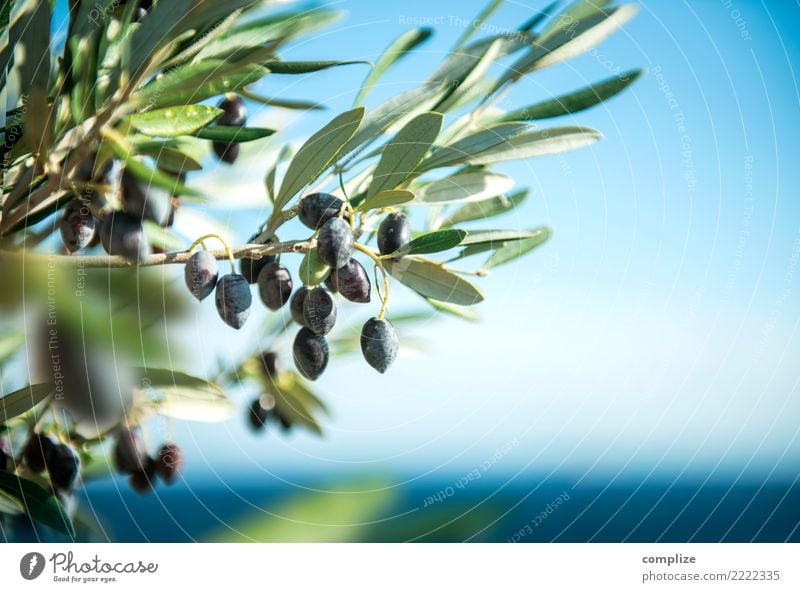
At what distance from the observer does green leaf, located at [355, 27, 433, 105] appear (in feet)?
2.04

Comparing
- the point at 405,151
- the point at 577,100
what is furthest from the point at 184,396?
the point at 577,100

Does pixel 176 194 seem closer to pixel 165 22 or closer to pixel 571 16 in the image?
pixel 165 22

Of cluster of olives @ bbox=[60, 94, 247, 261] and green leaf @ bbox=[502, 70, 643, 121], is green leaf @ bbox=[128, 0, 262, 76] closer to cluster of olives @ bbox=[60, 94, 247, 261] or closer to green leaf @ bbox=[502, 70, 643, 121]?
cluster of olives @ bbox=[60, 94, 247, 261]

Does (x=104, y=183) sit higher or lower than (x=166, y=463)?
higher

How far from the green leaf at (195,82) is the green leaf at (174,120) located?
0.6 inches

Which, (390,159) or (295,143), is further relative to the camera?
(295,143)

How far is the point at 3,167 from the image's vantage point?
0.63 meters

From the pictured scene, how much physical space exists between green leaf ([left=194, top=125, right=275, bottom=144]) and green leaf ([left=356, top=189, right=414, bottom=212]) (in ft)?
0.35

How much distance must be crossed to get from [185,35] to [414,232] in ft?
0.74

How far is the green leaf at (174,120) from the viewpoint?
522 millimetres

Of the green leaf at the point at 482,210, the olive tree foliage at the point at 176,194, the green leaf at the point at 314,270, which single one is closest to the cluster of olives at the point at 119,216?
the olive tree foliage at the point at 176,194

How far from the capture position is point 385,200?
50 cm
